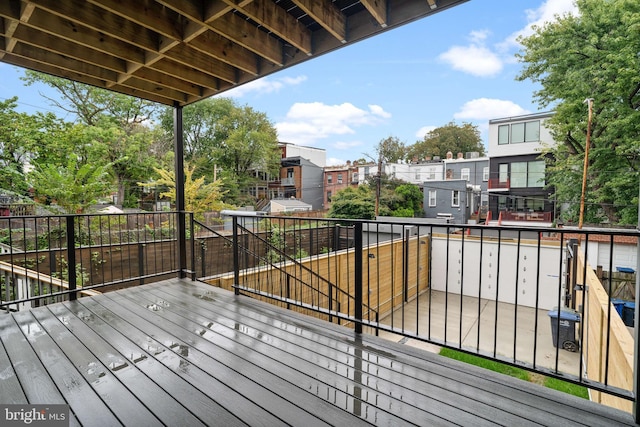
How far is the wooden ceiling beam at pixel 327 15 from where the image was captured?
2074mm

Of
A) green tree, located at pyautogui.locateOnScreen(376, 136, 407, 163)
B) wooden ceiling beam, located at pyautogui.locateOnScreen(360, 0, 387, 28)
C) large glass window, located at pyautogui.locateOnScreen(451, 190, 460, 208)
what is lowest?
large glass window, located at pyautogui.locateOnScreen(451, 190, 460, 208)

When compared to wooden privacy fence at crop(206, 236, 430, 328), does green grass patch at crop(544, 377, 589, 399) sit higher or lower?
lower

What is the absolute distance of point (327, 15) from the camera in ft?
7.39

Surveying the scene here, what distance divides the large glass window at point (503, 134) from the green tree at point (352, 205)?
25.0ft

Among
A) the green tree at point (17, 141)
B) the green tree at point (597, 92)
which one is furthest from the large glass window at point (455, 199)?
the green tree at point (17, 141)

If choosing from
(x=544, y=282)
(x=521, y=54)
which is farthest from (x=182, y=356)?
(x=521, y=54)

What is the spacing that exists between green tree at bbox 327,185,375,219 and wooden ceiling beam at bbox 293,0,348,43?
48.7ft

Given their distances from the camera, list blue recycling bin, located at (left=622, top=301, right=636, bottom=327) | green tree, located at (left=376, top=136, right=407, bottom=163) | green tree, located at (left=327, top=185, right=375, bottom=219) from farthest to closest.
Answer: green tree, located at (left=376, top=136, right=407, bottom=163) < green tree, located at (left=327, top=185, right=375, bottom=219) < blue recycling bin, located at (left=622, top=301, right=636, bottom=327)

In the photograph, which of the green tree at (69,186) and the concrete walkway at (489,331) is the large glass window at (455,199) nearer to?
the concrete walkway at (489,331)

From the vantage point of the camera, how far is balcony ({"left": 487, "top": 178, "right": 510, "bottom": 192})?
1752cm

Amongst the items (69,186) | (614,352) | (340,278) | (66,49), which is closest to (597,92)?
(340,278)

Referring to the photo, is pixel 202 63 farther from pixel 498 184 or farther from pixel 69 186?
pixel 498 184

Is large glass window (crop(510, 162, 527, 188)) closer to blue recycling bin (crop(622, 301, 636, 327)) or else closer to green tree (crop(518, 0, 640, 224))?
green tree (crop(518, 0, 640, 224))

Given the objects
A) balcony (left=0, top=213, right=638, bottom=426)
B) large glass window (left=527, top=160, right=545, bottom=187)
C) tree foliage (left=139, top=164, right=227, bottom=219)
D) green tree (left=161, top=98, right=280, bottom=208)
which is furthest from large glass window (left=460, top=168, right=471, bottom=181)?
balcony (left=0, top=213, right=638, bottom=426)
